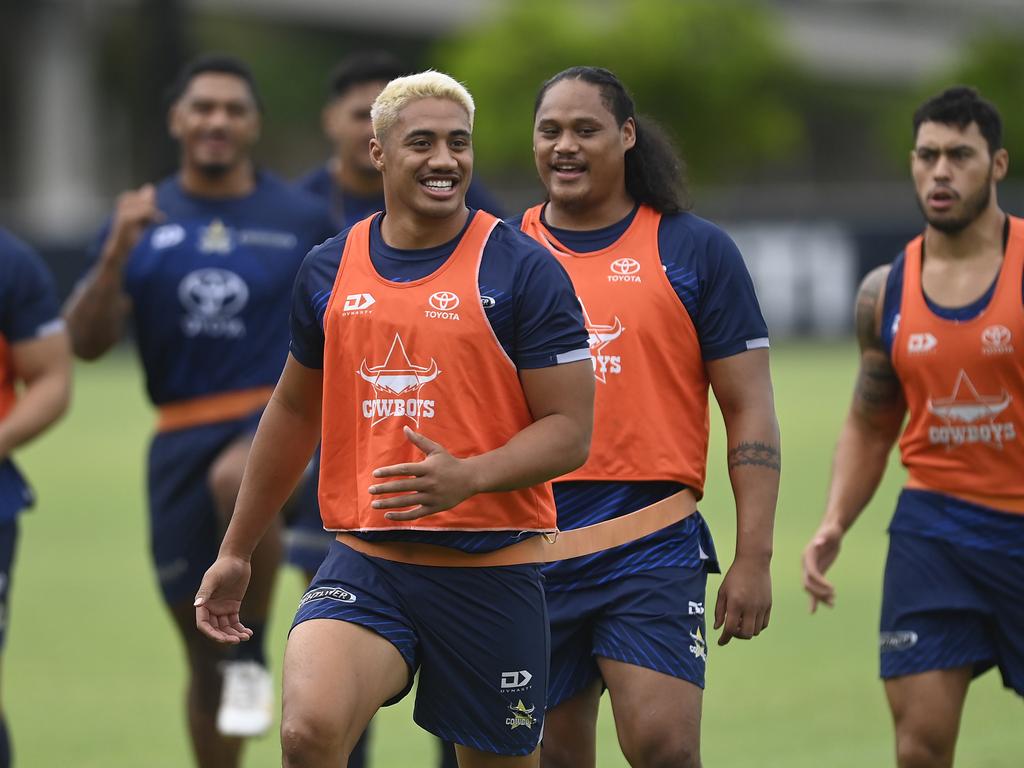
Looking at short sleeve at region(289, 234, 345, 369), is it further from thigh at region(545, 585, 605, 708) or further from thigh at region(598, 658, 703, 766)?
thigh at region(598, 658, 703, 766)

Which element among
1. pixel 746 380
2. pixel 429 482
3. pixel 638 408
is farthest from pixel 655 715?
pixel 429 482

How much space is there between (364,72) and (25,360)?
2.49 m

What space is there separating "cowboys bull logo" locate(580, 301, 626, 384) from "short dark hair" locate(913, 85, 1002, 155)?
1580 millimetres

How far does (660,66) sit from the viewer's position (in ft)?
162

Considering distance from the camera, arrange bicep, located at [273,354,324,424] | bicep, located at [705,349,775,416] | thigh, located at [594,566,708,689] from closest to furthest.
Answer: bicep, located at [273,354,324,424]
thigh, located at [594,566,708,689]
bicep, located at [705,349,775,416]

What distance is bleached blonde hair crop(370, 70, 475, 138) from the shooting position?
5.47 metres

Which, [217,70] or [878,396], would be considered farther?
[217,70]

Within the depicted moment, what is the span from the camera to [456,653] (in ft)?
18.0

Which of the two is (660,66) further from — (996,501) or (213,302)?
(996,501)

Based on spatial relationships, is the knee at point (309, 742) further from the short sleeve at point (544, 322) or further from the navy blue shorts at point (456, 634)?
the short sleeve at point (544, 322)

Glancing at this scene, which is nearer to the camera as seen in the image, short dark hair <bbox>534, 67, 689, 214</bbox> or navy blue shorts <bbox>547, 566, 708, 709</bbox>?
navy blue shorts <bbox>547, 566, 708, 709</bbox>

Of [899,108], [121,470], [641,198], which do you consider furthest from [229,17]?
[641,198]

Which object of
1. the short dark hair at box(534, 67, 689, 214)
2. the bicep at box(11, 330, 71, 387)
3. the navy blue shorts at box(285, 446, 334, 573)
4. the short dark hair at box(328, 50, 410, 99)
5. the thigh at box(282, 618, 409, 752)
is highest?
the short dark hair at box(328, 50, 410, 99)

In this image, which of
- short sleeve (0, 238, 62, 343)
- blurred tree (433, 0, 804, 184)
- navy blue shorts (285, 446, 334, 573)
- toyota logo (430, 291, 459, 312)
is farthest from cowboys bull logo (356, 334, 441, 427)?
blurred tree (433, 0, 804, 184)
